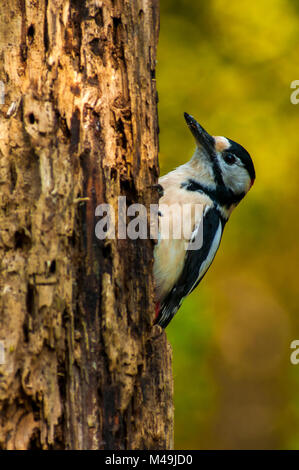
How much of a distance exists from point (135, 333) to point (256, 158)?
276 centimetres

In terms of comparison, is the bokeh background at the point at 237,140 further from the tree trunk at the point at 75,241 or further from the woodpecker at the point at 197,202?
the tree trunk at the point at 75,241

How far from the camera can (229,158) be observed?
12.9 ft

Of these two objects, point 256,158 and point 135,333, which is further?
point 256,158

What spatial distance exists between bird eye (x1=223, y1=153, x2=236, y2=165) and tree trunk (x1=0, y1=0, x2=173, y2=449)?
1.45 m

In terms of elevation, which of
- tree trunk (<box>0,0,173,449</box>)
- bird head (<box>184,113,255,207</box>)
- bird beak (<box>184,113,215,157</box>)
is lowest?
tree trunk (<box>0,0,173,449</box>)

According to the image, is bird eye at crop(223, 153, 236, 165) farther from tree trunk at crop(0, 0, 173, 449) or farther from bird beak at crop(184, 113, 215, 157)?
tree trunk at crop(0, 0, 173, 449)

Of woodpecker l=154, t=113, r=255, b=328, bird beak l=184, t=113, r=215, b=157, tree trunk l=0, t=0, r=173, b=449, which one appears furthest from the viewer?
bird beak l=184, t=113, r=215, b=157

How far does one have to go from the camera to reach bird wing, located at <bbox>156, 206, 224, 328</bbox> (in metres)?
3.51

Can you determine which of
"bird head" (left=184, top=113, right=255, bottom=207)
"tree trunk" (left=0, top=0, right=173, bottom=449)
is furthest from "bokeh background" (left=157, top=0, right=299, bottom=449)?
"tree trunk" (left=0, top=0, right=173, bottom=449)

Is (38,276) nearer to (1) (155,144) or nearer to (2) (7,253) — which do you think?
(2) (7,253)

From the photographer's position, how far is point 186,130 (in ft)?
15.3

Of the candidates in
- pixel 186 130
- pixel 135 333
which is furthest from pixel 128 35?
pixel 186 130

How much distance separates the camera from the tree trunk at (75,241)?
2002 mm

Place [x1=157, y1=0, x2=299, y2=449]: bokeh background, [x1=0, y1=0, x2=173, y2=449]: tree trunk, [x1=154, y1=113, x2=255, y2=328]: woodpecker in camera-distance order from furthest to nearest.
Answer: [x1=157, y1=0, x2=299, y2=449]: bokeh background, [x1=154, y1=113, x2=255, y2=328]: woodpecker, [x1=0, y1=0, x2=173, y2=449]: tree trunk
